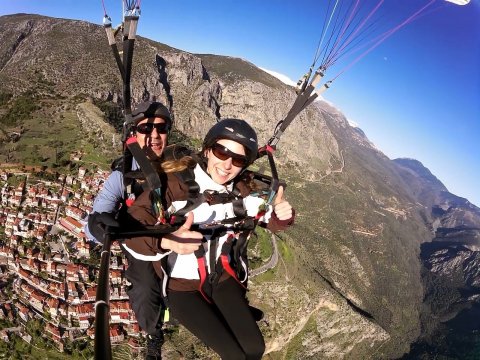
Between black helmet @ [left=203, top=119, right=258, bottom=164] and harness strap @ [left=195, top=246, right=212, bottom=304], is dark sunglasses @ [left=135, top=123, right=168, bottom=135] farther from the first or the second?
harness strap @ [left=195, top=246, right=212, bottom=304]

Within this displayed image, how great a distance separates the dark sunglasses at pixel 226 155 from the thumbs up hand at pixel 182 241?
985mm

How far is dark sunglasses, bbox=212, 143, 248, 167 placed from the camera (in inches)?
144

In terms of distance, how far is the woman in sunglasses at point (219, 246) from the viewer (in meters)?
3.65

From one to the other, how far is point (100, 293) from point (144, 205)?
153 centimetres

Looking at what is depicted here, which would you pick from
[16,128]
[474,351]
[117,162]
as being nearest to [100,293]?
[117,162]

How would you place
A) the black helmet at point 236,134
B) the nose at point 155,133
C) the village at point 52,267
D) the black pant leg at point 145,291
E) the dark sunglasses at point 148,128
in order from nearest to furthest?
1. the black helmet at point 236,134
2. the black pant leg at point 145,291
3. the dark sunglasses at point 148,128
4. the nose at point 155,133
5. the village at point 52,267

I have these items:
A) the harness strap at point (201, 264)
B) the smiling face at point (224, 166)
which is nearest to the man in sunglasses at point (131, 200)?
the harness strap at point (201, 264)

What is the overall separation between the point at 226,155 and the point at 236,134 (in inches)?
10.7

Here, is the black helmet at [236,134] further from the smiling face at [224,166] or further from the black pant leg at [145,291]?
the black pant leg at [145,291]

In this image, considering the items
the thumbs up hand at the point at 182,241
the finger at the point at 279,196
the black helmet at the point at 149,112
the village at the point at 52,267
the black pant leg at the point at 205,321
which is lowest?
the village at the point at 52,267

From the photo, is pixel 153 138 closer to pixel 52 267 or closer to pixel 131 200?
pixel 131 200

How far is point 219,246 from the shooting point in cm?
393

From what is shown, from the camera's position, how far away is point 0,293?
122 ft

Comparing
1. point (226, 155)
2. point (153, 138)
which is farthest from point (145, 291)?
point (153, 138)
